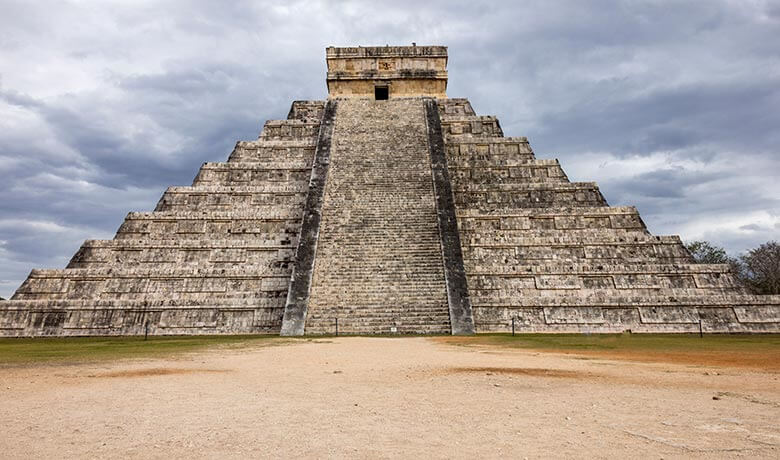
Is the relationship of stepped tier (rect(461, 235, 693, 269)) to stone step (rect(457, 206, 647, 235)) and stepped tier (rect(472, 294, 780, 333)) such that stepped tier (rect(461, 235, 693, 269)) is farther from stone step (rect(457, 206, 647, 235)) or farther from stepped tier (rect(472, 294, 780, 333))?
stepped tier (rect(472, 294, 780, 333))

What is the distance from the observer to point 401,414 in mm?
3961

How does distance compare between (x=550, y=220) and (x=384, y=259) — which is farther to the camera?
(x=550, y=220)

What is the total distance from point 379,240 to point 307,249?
7.19ft

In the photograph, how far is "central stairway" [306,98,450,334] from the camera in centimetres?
1222

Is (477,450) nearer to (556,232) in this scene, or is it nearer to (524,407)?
(524,407)

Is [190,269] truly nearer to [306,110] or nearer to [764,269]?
[306,110]

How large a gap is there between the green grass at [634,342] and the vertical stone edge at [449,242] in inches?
28.6

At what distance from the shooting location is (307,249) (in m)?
14.2

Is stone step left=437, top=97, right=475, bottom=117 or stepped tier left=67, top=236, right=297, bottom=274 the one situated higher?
stone step left=437, top=97, right=475, bottom=117

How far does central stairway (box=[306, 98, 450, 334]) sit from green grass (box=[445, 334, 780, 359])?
6.04ft

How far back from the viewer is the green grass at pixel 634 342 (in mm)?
9281

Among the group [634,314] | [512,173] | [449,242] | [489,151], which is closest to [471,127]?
[489,151]

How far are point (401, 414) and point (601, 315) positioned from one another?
35.8 ft

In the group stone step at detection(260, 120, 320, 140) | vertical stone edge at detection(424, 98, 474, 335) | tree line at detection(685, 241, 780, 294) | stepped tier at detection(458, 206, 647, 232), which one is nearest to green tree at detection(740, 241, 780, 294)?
tree line at detection(685, 241, 780, 294)
